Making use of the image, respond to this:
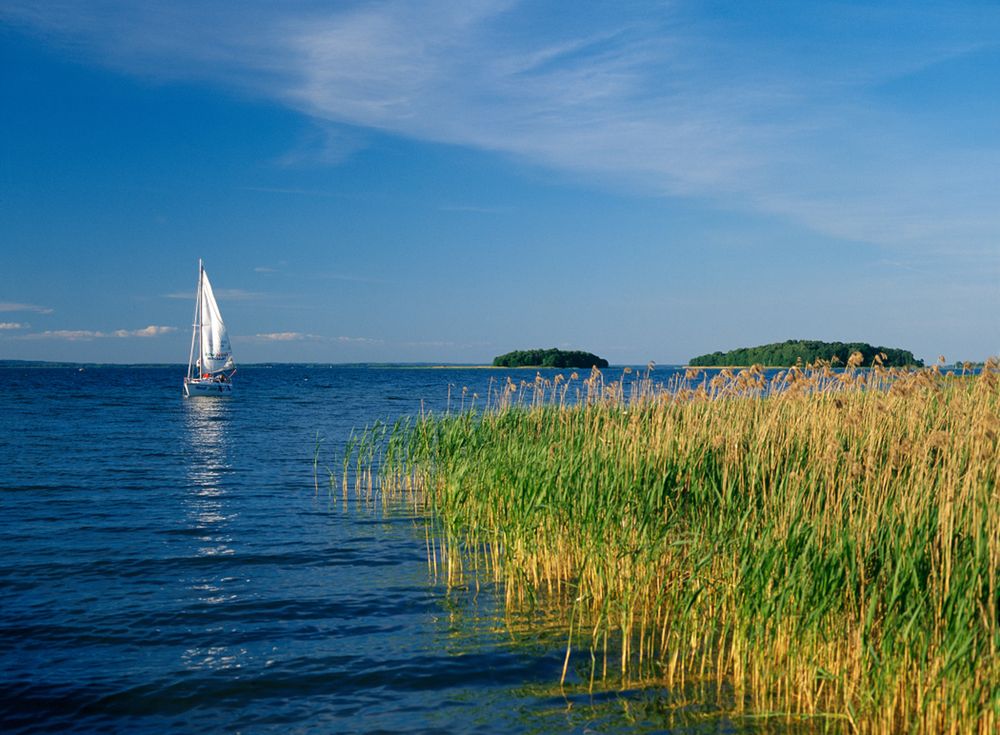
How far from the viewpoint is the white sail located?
64.9m

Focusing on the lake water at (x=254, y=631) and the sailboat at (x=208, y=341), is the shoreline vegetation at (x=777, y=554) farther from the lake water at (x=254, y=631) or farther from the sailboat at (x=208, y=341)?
the sailboat at (x=208, y=341)

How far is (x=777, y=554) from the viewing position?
6258mm

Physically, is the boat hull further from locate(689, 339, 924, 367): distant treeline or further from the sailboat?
locate(689, 339, 924, 367): distant treeline

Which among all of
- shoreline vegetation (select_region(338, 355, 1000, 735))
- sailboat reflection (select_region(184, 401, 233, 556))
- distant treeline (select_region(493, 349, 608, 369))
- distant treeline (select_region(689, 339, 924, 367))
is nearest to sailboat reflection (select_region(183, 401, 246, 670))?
sailboat reflection (select_region(184, 401, 233, 556))

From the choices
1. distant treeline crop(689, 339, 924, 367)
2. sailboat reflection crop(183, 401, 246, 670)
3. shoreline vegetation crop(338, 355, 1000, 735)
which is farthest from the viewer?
distant treeline crop(689, 339, 924, 367)

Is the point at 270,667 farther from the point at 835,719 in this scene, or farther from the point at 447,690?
the point at 835,719

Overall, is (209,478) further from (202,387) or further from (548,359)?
(548,359)

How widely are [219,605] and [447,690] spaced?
14.2 ft

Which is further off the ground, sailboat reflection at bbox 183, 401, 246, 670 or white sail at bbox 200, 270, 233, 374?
white sail at bbox 200, 270, 233, 374

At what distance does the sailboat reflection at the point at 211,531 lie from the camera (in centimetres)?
834

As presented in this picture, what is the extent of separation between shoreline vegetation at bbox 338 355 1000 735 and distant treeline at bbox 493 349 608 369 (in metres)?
135

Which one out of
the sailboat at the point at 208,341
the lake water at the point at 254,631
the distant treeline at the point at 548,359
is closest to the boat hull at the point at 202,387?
the sailboat at the point at 208,341

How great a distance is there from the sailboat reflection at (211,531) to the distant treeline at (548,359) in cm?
12110

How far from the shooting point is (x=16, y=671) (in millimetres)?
7762
